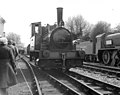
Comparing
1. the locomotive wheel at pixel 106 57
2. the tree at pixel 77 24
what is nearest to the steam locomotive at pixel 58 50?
the locomotive wheel at pixel 106 57

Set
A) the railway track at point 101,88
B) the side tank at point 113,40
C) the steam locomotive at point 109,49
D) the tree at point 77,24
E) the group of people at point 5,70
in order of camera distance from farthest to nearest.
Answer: the tree at point 77,24 → the side tank at point 113,40 → the steam locomotive at point 109,49 → the railway track at point 101,88 → the group of people at point 5,70

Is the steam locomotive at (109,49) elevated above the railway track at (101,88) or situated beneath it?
elevated above

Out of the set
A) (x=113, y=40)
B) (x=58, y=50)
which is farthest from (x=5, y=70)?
(x=113, y=40)

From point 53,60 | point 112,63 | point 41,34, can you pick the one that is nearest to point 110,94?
point 53,60

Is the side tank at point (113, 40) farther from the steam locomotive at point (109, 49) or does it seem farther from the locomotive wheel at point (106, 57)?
the locomotive wheel at point (106, 57)

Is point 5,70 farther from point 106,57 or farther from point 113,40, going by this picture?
point 106,57

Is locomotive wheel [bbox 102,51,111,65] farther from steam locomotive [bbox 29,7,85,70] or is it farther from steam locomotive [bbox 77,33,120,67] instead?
steam locomotive [bbox 29,7,85,70]

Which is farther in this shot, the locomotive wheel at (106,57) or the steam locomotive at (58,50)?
the locomotive wheel at (106,57)

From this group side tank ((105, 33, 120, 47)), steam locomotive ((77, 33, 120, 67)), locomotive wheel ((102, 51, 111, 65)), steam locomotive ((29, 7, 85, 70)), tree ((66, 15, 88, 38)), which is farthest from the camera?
tree ((66, 15, 88, 38))

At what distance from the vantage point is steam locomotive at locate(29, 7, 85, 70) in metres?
12.0

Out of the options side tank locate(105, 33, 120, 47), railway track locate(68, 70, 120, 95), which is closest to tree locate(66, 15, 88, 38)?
side tank locate(105, 33, 120, 47)

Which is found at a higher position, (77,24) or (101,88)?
(77,24)

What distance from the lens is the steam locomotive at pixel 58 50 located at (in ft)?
39.4

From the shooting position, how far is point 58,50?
41.0 ft
